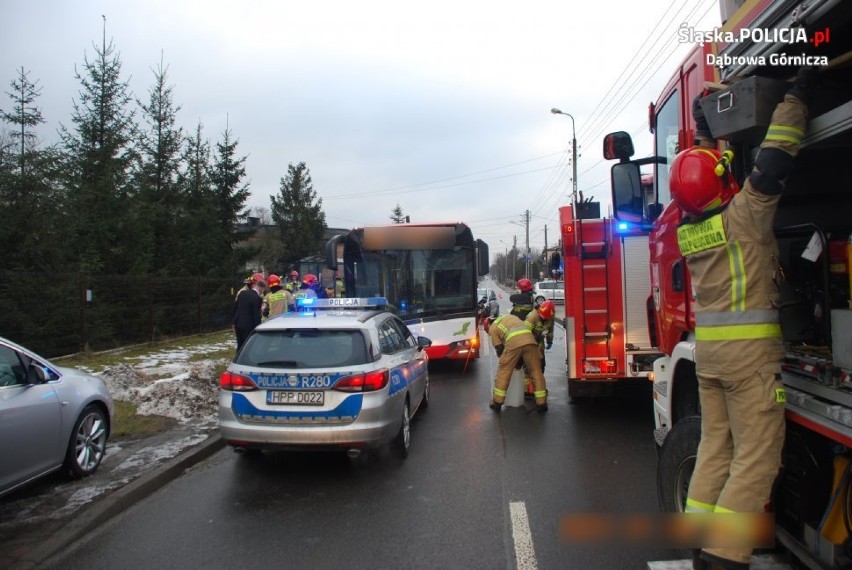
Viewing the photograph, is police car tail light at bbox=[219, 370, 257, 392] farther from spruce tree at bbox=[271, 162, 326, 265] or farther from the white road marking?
spruce tree at bbox=[271, 162, 326, 265]

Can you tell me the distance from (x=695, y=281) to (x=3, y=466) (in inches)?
191

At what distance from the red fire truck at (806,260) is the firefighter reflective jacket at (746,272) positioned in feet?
0.52

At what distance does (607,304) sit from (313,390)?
402 centimetres

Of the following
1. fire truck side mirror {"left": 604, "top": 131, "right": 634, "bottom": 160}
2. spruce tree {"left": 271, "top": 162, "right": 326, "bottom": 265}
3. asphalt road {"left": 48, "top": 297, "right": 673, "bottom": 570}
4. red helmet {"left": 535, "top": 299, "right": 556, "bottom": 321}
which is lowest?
asphalt road {"left": 48, "top": 297, "right": 673, "bottom": 570}

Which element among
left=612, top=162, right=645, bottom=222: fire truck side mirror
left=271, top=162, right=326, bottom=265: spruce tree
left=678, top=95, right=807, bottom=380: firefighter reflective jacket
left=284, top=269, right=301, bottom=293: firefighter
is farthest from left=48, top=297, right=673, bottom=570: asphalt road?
left=271, top=162, right=326, bottom=265: spruce tree

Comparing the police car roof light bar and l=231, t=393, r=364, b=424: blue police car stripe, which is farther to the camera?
the police car roof light bar

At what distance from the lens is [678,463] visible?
3469 millimetres

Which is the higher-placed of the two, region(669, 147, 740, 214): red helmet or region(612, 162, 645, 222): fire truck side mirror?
region(612, 162, 645, 222): fire truck side mirror

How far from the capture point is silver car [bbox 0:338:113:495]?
4484 mm

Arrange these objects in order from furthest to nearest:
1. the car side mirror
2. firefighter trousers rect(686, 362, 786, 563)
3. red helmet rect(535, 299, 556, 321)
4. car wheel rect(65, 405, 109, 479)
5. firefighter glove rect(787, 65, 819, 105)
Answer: red helmet rect(535, 299, 556, 321)
car wheel rect(65, 405, 109, 479)
the car side mirror
firefighter trousers rect(686, 362, 786, 563)
firefighter glove rect(787, 65, 819, 105)

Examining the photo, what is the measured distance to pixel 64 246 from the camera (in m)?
12.3

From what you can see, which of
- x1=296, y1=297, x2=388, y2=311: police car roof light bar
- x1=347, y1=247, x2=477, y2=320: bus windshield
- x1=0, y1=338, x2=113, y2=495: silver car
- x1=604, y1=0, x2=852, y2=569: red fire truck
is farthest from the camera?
x1=347, y1=247, x2=477, y2=320: bus windshield

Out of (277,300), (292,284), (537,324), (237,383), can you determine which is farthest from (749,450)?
(292,284)

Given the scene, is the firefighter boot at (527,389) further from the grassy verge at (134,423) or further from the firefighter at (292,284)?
the firefighter at (292,284)
